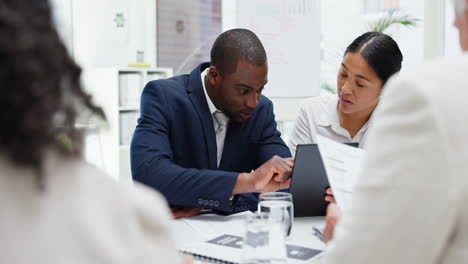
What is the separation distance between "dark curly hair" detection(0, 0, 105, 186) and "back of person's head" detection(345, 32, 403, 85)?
5.66 ft

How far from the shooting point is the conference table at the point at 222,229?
56.3 inches

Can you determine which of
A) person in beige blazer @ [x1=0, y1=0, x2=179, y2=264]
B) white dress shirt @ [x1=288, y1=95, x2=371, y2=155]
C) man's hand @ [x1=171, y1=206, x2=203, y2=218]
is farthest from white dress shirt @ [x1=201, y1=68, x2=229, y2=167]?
person in beige blazer @ [x1=0, y1=0, x2=179, y2=264]

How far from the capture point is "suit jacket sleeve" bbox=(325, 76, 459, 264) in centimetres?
76

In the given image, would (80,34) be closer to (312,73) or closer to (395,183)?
(312,73)

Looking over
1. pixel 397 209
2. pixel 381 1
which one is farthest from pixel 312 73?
pixel 397 209

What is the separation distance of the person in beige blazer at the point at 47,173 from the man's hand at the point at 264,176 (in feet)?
3.50

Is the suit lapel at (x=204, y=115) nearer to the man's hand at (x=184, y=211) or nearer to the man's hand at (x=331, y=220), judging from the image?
the man's hand at (x=184, y=211)

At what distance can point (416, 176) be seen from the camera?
30.2 inches

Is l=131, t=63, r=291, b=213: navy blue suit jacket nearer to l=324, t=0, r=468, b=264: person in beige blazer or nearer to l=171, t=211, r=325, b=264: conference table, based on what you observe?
l=171, t=211, r=325, b=264: conference table

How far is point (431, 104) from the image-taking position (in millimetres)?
750

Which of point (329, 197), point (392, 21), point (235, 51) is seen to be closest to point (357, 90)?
point (235, 51)

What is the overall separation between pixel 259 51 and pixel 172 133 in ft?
1.55

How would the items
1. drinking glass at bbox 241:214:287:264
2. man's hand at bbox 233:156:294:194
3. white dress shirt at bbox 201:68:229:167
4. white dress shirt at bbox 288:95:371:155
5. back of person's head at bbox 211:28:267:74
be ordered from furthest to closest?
1. white dress shirt at bbox 288:95:371:155
2. white dress shirt at bbox 201:68:229:167
3. back of person's head at bbox 211:28:267:74
4. man's hand at bbox 233:156:294:194
5. drinking glass at bbox 241:214:287:264

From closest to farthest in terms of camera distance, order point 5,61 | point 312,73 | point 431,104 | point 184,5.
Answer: point 5,61 < point 431,104 < point 312,73 < point 184,5
